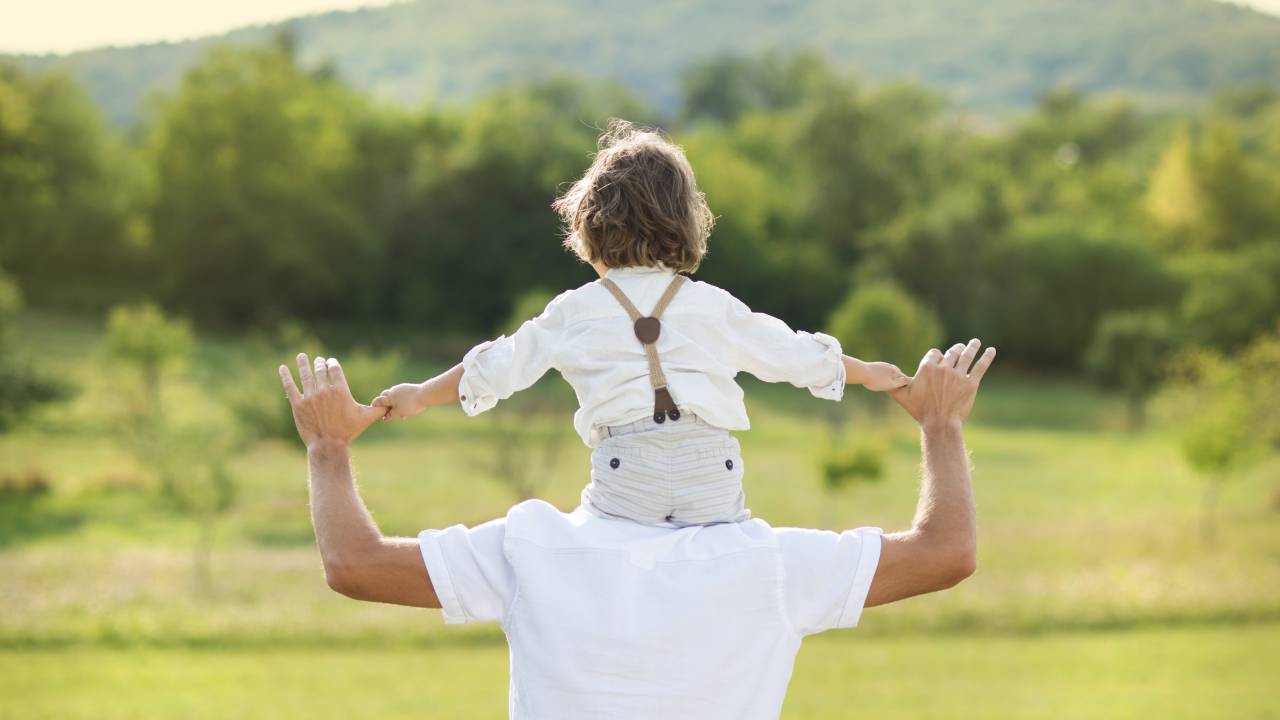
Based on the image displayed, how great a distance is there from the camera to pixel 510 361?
177cm

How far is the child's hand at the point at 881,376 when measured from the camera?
5.89ft

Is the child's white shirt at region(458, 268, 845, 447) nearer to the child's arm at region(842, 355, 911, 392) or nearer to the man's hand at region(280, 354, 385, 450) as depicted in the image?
the child's arm at region(842, 355, 911, 392)

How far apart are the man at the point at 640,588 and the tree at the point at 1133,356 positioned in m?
43.1

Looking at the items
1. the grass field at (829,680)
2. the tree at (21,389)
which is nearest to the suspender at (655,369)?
the grass field at (829,680)

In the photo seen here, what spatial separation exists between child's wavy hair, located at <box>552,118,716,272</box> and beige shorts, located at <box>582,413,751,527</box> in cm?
24

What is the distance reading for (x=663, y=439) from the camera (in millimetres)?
1709

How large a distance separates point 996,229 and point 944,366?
5371cm

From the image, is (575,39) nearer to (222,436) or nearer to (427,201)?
(427,201)

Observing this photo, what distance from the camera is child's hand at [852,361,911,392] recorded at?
1794 mm

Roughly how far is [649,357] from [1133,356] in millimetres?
45498

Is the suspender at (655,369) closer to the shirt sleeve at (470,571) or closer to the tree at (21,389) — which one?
the shirt sleeve at (470,571)

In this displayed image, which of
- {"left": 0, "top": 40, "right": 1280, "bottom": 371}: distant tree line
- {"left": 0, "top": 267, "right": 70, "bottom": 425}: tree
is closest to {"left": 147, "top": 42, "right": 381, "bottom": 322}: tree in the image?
{"left": 0, "top": 40, "right": 1280, "bottom": 371}: distant tree line

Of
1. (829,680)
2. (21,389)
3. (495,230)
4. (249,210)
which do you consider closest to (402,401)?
(829,680)

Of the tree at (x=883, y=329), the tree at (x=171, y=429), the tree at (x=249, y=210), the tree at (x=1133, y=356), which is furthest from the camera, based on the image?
the tree at (x=249, y=210)
